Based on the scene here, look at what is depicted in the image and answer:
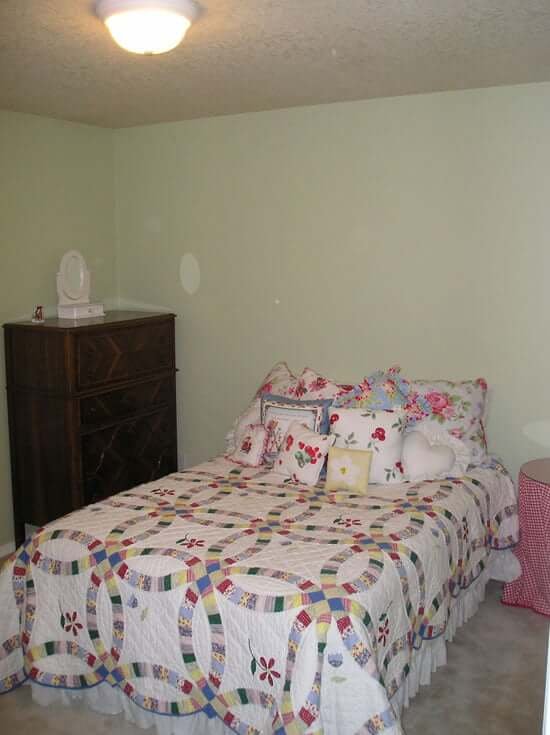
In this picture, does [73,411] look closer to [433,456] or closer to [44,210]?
[44,210]

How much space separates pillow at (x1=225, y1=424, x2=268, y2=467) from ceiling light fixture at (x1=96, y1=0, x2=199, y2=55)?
1981 mm

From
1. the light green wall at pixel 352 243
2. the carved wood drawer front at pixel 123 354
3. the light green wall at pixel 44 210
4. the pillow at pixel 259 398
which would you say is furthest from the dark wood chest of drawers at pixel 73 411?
the pillow at pixel 259 398

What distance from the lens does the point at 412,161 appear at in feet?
13.2

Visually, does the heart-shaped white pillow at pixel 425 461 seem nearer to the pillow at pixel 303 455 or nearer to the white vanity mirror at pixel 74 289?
the pillow at pixel 303 455

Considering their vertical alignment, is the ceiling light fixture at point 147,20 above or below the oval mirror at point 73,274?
above

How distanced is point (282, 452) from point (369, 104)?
6.15 ft

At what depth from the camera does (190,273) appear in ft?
15.8

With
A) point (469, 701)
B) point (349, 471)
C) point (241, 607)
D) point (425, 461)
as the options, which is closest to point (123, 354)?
point (349, 471)

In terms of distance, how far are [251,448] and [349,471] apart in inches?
23.3

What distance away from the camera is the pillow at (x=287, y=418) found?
3881mm

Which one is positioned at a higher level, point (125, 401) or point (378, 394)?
point (378, 394)

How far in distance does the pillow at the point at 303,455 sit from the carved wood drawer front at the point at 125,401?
3.62ft

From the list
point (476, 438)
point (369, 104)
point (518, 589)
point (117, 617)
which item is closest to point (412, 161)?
point (369, 104)

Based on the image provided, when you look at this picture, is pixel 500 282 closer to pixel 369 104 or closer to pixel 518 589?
pixel 369 104
